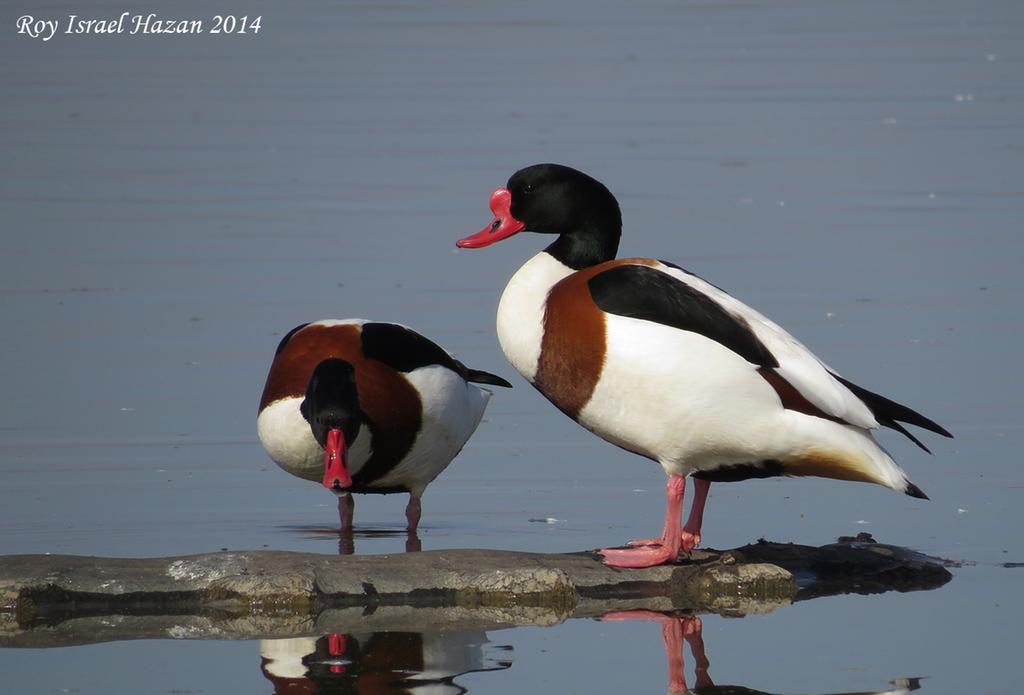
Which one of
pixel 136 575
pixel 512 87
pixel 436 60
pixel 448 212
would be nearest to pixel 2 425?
pixel 136 575

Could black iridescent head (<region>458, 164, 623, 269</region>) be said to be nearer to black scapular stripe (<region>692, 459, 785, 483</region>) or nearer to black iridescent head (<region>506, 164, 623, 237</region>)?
black iridescent head (<region>506, 164, 623, 237</region>)

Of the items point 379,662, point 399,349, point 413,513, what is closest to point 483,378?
point 399,349

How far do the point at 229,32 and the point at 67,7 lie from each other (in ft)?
7.93

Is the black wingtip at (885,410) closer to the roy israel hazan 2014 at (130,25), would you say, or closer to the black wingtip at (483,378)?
the black wingtip at (483,378)

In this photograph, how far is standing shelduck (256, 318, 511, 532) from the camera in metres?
7.80

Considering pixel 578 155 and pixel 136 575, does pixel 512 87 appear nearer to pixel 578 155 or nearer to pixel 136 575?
pixel 578 155

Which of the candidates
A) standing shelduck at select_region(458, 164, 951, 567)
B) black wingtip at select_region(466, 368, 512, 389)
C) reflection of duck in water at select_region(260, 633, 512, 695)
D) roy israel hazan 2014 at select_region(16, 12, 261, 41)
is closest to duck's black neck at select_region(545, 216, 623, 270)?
standing shelduck at select_region(458, 164, 951, 567)

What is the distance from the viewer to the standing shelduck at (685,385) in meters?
6.71

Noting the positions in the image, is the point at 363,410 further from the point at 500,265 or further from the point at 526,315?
the point at 500,265

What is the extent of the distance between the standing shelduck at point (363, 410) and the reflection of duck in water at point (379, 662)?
1.49 metres

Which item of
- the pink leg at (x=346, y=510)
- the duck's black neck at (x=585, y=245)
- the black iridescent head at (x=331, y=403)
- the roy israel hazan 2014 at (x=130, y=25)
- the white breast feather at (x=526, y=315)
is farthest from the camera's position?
the roy israel hazan 2014 at (x=130, y=25)

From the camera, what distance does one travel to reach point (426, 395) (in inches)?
326

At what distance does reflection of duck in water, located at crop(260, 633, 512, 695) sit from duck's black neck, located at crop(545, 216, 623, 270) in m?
1.78

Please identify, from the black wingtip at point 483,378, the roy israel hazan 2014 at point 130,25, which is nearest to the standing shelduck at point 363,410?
the black wingtip at point 483,378
